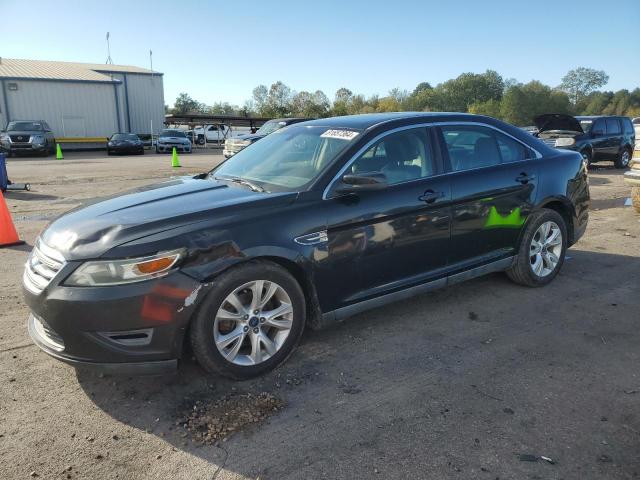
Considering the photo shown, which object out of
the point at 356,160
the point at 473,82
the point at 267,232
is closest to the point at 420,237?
the point at 356,160

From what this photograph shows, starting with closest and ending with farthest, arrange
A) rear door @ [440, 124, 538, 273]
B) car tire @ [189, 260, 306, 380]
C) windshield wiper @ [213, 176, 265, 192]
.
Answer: car tire @ [189, 260, 306, 380], windshield wiper @ [213, 176, 265, 192], rear door @ [440, 124, 538, 273]

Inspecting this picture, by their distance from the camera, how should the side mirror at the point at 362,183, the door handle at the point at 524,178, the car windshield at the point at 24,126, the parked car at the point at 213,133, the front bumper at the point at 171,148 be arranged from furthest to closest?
the parked car at the point at 213,133, the front bumper at the point at 171,148, the car windshield at the point at 24,126, the door handle at the point at 524,178, the side mirror at the point at 362,183

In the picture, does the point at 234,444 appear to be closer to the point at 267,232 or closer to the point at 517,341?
the point at 267,232

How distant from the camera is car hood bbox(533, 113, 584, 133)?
600 inches

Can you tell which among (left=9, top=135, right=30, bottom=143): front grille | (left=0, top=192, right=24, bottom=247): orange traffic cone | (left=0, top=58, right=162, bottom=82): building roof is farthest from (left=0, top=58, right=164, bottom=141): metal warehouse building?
(left=0, top=192, right=24, bottom=247): orange traffic cone

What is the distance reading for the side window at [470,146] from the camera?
4324mm

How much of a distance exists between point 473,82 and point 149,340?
334ft

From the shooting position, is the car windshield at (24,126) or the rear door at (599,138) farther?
the car windshield at (24,126)

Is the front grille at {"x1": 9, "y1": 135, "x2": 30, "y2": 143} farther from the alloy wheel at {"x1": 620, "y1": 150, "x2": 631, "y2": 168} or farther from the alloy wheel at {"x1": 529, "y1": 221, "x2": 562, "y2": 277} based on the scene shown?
the alloy wheel at {"x1": 529, "y1": 221, "x2": 562, "y2": 277}

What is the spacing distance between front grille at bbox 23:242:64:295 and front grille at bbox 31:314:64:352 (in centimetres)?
21

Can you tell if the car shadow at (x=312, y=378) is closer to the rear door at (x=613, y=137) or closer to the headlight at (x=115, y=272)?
the headlight at (x=115, y=272)

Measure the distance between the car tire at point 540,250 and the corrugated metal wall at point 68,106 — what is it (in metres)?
35.9

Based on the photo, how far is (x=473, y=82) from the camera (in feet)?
313

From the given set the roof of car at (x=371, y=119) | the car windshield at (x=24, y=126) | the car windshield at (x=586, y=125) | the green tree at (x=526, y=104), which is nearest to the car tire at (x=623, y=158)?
Answer: the car windshield at (x=586, y=125)
